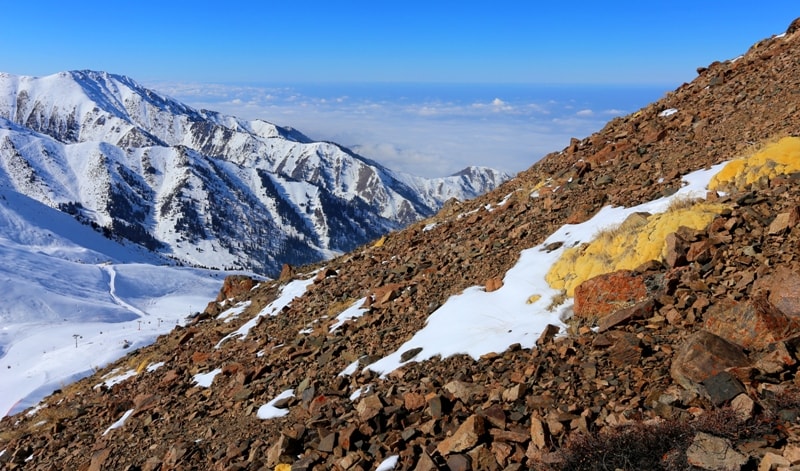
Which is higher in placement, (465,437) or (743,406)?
(743,406)

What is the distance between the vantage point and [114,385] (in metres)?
17.3

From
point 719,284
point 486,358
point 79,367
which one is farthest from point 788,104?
point 79,367

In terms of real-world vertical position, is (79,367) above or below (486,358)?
below

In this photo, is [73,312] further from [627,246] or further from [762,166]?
[762,166]

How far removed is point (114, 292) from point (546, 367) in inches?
4455

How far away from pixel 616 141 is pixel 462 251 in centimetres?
899

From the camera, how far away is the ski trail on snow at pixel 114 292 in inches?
3320

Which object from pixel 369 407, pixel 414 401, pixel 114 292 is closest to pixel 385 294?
pixel 369 407

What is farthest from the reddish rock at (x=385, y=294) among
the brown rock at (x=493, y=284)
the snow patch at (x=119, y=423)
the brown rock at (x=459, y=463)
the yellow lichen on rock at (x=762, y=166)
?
the yellow lichen on rock at (x=762, y=166)

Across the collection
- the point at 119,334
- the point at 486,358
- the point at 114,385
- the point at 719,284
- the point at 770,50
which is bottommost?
the point at 119,334

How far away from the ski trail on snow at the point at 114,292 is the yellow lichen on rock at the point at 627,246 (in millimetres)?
86045

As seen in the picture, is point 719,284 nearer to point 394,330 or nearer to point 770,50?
point 394,330

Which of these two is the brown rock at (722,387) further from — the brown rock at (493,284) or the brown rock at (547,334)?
the brown rock at (493,284)

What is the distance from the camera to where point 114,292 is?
101 meters
